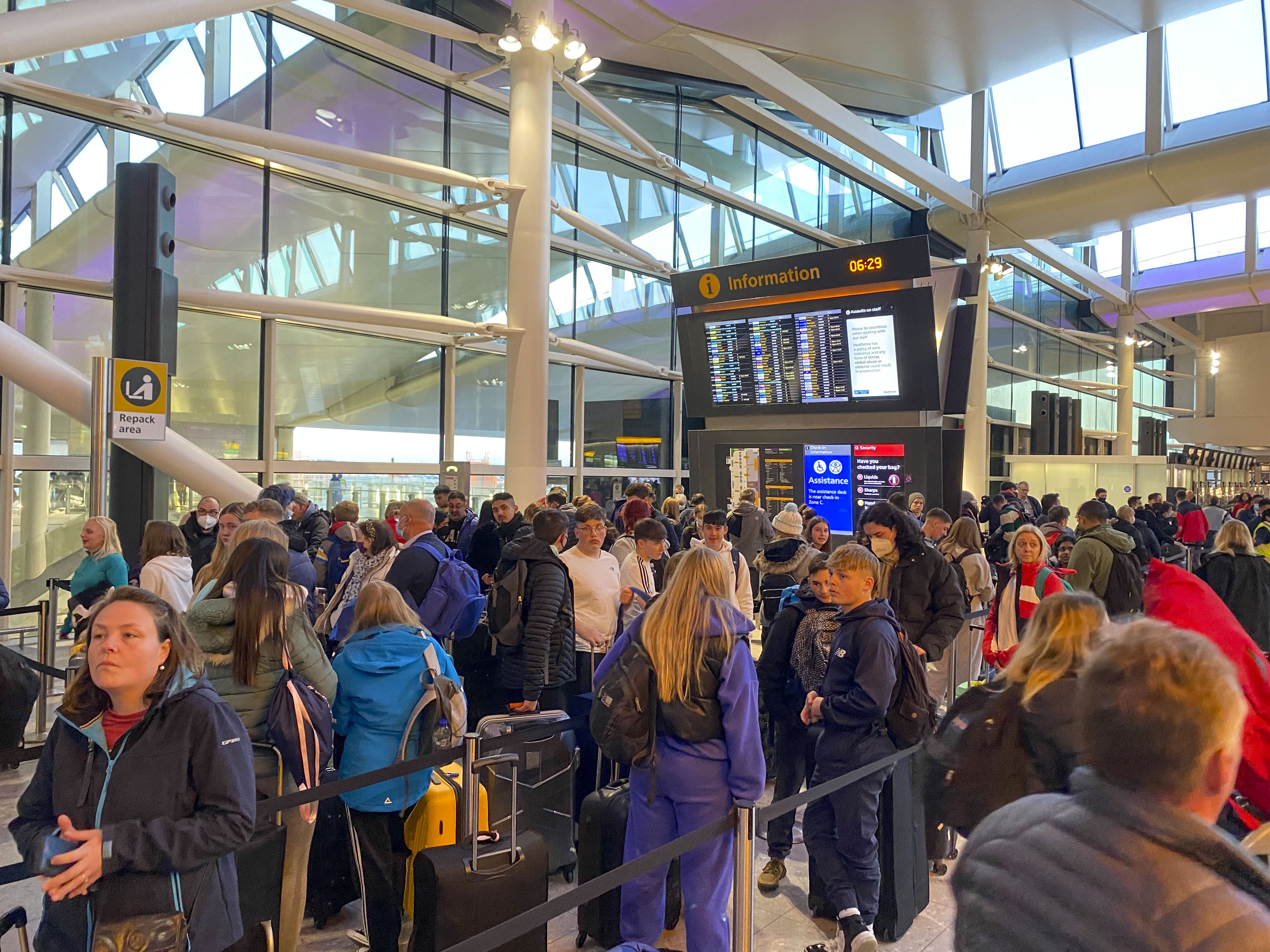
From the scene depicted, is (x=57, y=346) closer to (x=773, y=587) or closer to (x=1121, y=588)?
(x=773, y=587)

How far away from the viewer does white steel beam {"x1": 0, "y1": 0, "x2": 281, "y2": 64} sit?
19.0 feet

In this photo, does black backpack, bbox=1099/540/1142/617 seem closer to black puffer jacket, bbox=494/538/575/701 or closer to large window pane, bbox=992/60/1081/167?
black puffer jacket, bbox=494/538/575/701

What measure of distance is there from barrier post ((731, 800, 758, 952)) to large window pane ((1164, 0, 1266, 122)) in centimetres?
2199

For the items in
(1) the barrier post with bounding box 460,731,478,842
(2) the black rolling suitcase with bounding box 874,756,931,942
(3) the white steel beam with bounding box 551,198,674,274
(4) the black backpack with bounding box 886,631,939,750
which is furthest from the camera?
(3) the white steel beam with bounding box 551,198,674,274

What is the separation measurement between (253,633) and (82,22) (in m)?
5.12

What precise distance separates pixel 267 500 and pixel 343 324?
8513 mm

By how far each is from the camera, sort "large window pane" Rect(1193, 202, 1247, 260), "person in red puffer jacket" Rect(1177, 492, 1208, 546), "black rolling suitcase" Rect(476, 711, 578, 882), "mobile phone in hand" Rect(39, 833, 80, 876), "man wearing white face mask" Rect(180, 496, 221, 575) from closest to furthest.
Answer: "mobile phone in hand" Rect(39, 833, 80, 876) → "black rolling suitcase" Rect(476, 711, 578, 882) → "man wearing white face mask" Rect(180, 496, 221, 575) → "person in red puffer jacket" Rect(1177, 492, 1208, 546) → "large window pane" Rect(1193, 202, 1247, 260)

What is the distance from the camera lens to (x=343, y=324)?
1354 centimetres

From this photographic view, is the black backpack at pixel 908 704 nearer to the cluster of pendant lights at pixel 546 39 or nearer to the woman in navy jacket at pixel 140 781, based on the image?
the woman in navy jacket at pixel 140 781

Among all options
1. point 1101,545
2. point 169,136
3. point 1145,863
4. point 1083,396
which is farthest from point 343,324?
point 1083,396

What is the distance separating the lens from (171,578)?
516cm

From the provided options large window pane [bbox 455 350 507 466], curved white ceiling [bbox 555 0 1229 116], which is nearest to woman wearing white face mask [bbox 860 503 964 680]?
large window pane [bbox 455 350 507 466]

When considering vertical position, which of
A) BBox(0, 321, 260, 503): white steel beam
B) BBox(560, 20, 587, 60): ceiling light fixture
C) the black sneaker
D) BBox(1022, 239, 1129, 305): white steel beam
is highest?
BBox(1022, 239, 1129, 305): white steel beam

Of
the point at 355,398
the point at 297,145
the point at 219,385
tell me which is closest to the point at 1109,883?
the point at 297,145
